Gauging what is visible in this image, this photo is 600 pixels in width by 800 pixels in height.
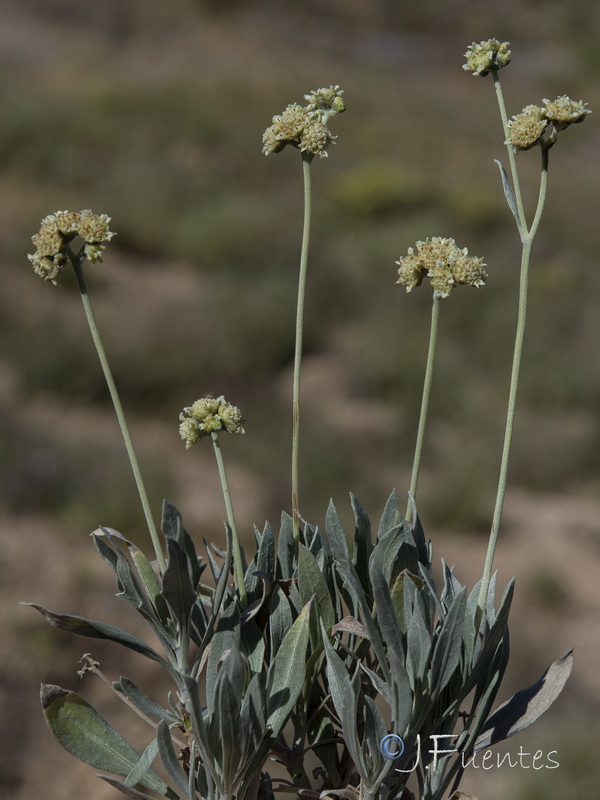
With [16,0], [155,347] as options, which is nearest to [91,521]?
[155,347]

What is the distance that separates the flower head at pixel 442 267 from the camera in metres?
1.03

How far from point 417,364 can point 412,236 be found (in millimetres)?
3018

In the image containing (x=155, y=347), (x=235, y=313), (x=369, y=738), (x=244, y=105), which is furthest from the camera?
(x=244, y=105)

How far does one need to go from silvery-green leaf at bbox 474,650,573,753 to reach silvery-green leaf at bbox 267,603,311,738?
27 cm

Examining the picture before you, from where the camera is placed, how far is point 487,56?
107 cm

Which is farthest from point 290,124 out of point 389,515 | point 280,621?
point 280,621

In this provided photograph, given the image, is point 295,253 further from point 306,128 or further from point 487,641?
point 487,641

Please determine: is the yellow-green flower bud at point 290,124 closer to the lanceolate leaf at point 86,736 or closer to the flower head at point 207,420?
the flower head at point 207,420

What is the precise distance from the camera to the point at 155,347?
7742mm

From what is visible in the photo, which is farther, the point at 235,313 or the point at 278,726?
the point at 235,313

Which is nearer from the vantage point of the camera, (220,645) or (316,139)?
(220,645)

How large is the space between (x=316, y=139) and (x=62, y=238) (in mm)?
347

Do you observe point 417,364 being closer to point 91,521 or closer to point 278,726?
point 91,521

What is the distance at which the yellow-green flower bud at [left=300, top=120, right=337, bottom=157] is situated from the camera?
41.5 inches
